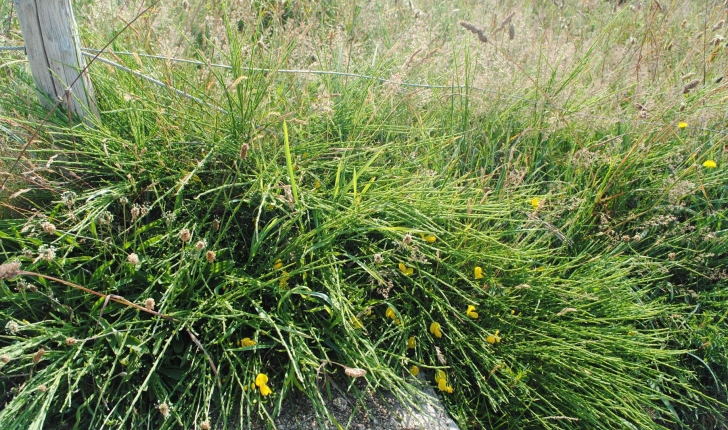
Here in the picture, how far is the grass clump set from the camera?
200 centimetres

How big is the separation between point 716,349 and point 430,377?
1.37 metres

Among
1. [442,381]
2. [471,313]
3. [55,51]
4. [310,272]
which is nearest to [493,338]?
[471,313]

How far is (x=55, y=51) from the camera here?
2322 millimetres

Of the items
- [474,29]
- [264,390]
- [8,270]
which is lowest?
[264,390]

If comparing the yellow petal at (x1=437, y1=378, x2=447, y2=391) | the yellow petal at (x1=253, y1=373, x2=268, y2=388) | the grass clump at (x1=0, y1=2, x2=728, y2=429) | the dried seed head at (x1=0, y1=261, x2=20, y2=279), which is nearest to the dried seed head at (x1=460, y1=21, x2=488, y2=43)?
the grass clump at (x1=0, y1=2, x2=728, y2=429)

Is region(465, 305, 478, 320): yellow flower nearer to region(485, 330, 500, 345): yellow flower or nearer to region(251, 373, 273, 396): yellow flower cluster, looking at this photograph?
region(485, 330, 500, 345): yellow flower

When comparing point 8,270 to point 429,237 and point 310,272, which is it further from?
point 429,237

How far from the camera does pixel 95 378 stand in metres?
1.92

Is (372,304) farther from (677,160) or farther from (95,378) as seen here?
(677,160)

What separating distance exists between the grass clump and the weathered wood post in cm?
11

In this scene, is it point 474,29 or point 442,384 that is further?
point 474,29

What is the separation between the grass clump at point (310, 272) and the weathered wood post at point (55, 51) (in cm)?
11

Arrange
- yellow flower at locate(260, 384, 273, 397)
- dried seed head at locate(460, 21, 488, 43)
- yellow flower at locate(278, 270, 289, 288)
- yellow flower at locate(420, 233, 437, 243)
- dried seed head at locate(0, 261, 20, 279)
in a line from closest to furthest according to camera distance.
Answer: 1. dried seed head at locate(0, 261, 20, 279)
2. yellow flower at locate(260, 384, 273, 397)
3. yellow flower at locate(278, 270, 289, 288)
4. yellow flower at locate(420, 233, 437, 243)
5. dried seed head at locate(460, 21, 488, 43)

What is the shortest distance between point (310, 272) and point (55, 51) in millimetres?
1324
